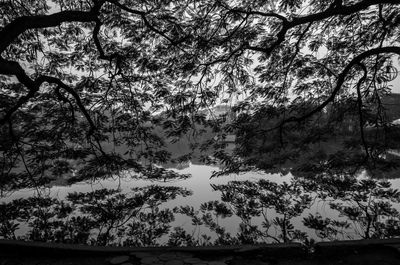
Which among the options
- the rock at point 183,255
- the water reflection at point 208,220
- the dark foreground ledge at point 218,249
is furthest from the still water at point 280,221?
the rock at point 183,255

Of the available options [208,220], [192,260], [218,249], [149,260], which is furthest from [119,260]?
[208,220]

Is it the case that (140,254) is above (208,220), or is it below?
above

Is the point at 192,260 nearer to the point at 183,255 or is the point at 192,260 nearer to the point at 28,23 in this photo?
the point at 183,255

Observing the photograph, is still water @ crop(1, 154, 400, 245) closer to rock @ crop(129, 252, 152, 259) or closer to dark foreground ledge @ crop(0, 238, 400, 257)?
dark foreground ledge @ crop(0, 238, 400, 257)

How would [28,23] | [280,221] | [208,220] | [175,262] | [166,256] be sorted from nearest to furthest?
[175,262], [166,256], [28,23], [280,221], [208,220]

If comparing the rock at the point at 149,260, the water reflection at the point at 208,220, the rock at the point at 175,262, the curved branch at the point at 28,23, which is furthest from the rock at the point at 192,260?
the curved branch at the point at 28,23

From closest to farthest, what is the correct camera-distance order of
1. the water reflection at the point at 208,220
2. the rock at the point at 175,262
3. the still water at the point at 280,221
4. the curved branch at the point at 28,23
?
the rock at the point at 175,262, the curved branch at the point at 28,23, the water reflection at the point at 208,220, the still water at the point at 280,221

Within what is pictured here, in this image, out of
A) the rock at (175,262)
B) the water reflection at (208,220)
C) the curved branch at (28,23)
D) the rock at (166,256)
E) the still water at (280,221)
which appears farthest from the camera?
the still water at (280,221)

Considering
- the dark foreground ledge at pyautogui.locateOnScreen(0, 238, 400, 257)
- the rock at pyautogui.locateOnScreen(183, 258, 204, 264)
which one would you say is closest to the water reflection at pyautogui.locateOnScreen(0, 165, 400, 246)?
the dark foreground ledge at pyautogui.locateOnScreen(0, 238, 400, 257)

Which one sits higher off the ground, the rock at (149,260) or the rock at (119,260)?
the rock at (119,260)

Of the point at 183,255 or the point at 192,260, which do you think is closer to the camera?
the point at 192,260

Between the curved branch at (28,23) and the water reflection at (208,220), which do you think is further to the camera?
the water reflection at (208,220)

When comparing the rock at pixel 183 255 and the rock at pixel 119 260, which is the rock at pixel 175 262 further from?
the rock at pixel 119 260

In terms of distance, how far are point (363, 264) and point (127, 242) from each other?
13.7ft
